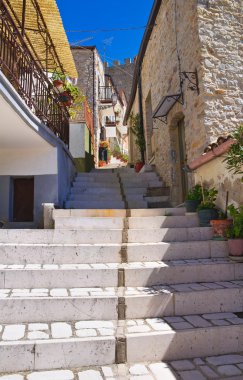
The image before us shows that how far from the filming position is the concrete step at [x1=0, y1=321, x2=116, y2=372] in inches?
89.0

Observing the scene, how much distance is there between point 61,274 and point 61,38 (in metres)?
5.80

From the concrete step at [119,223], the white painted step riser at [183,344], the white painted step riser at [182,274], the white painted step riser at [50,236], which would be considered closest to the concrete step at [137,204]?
the concrete step at [119,223]

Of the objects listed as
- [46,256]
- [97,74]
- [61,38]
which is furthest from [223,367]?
[97,74]

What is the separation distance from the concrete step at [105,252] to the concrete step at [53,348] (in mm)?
1160

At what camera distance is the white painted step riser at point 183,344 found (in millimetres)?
2418

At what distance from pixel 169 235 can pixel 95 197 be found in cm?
267

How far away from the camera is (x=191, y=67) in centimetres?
615

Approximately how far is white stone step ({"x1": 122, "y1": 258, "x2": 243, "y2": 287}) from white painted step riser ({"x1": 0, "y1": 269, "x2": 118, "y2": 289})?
0.23 m

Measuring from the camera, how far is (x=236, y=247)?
12.2 feet

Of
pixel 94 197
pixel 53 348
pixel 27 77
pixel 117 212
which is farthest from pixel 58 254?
pixel 27 77

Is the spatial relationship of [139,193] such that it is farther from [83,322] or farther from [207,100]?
[83,322]

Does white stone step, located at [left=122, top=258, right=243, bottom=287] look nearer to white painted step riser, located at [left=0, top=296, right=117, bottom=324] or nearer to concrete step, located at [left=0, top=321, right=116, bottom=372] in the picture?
white painted step riser, located at [left=0, top=296, right=117, bottom=324]

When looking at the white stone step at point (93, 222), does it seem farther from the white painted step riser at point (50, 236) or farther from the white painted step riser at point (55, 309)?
the white painted step riser at point (55, 309)

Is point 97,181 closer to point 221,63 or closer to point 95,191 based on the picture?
point 95,191
